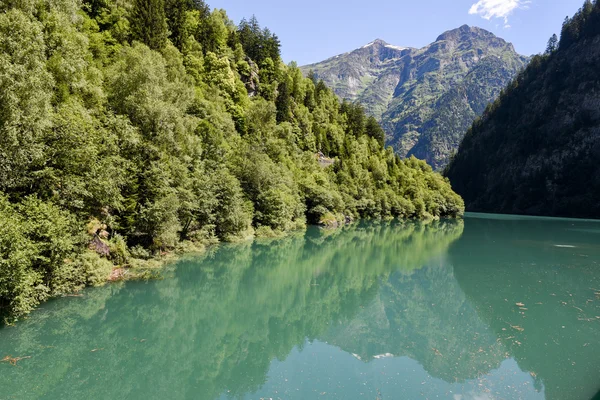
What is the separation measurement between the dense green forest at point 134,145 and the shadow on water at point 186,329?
217 cm

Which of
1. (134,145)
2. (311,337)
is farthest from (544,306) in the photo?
(134,145)

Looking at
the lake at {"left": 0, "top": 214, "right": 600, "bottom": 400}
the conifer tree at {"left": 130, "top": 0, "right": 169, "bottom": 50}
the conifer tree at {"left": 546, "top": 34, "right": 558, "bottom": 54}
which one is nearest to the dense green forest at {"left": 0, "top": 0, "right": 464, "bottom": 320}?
the conifer tree at {"left": 130, "top": 0, "right": 169, "bottom": 50}

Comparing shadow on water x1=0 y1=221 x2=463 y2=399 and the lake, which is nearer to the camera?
shadow on water x1=0 y1=221 x2=463 y2=399

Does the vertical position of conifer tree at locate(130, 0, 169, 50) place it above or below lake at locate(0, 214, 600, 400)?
above

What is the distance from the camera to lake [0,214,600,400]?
45.2 ft

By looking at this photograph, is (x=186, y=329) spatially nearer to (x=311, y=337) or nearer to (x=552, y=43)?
(x=311, y=337)

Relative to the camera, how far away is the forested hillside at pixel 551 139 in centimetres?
14810

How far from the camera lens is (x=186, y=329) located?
19516 mm

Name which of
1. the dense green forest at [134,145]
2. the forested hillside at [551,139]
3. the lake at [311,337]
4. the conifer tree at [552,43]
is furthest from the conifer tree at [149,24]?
the conifer tree at [552,43]

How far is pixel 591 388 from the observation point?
14047mm

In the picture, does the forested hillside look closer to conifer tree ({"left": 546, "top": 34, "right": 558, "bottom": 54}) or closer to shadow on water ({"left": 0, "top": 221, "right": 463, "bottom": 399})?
conifer tree ({"left": 546, "top": 34, "right": 558, "bottom": 54})

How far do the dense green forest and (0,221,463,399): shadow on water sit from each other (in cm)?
217

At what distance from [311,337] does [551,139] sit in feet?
613

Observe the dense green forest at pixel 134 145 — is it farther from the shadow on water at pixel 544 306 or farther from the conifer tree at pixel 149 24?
the shadow on water at pixel 544 306
